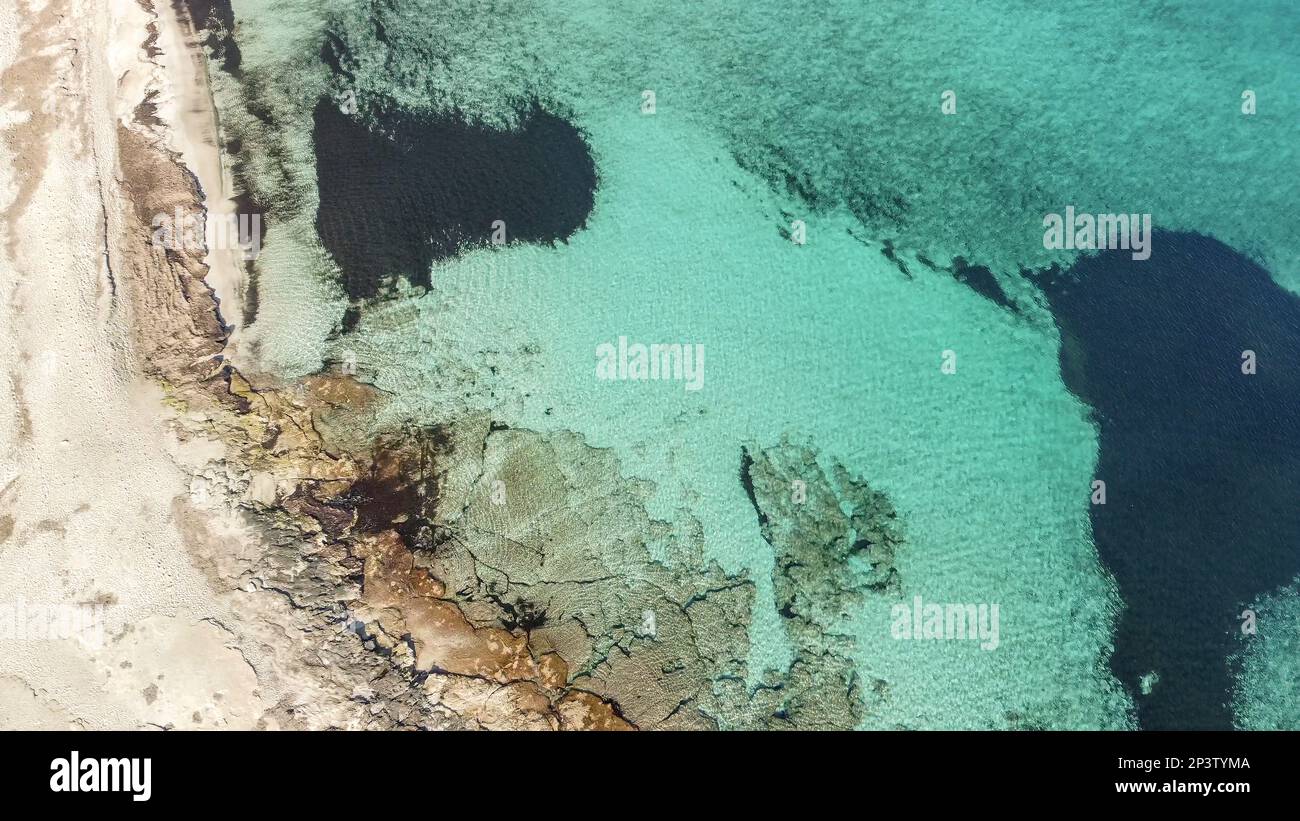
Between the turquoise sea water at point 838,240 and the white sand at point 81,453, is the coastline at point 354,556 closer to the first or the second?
the white sand at point 81,453

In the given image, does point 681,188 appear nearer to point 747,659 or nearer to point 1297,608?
point 747,659

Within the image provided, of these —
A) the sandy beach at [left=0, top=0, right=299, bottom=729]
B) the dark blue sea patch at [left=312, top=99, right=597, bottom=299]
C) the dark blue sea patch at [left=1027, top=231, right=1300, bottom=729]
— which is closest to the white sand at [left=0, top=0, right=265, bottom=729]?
the sandy beach at [left=0, top=0, right=299, bottom=729]

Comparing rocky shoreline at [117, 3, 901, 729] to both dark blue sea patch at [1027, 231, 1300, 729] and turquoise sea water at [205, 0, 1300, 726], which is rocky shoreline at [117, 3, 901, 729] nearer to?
turquoise sea water at [205, 0, 1300, 726]

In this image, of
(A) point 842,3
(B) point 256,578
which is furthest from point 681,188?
(B) point 256,578

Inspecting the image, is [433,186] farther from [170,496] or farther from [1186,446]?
[1186,446]

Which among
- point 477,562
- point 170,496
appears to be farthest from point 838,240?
point 170,496
